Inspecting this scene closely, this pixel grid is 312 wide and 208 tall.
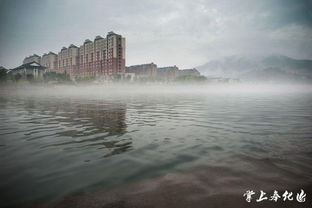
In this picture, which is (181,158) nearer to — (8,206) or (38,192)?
(38,192)

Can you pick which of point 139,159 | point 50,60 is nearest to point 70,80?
point 50,60

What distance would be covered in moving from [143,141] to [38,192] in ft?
14.3

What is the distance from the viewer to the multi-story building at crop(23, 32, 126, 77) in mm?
137000

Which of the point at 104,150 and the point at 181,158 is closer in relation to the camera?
the point at 181,158

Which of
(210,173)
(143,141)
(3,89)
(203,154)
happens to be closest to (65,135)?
(143,141)

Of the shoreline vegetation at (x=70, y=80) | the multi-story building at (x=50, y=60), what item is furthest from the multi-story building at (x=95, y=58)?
the shoreline vegetation at (x=70, y=80)

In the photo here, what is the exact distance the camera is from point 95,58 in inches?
5969

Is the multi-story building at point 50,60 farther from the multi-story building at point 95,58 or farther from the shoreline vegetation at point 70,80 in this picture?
the shoreline vegetation at point 70,80

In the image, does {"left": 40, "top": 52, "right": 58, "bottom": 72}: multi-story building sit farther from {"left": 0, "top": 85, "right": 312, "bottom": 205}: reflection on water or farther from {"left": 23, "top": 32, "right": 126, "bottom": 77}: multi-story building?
{"left": 0, "top": 85, "right": 312, "bottom": 205}: reflection on water

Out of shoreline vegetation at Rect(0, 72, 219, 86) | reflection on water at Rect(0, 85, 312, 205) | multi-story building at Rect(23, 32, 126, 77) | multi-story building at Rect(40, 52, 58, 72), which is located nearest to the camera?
reflection on water at Rect(0, 85, 312, 205)

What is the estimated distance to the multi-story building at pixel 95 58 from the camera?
449 ft

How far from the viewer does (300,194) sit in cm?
399

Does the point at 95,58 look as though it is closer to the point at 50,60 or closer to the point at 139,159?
the point at 50,60

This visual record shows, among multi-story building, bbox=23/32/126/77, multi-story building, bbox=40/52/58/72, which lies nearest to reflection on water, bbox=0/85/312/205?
multi-story building, bbox=23/32/126/77
